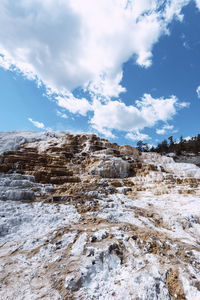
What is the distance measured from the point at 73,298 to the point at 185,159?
171 feet

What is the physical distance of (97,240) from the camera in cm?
652

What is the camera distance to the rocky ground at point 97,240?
437 centimetres

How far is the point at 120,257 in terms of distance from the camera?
561 centimetres

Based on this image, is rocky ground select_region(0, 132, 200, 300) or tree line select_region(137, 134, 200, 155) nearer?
rocky ground select_region(0, 132, 200, 300)

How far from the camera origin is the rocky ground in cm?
437

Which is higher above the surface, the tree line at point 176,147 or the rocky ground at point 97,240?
the tree line at point 176,147

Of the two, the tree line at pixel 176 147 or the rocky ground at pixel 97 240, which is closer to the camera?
the rocky ground at pixel 97 240

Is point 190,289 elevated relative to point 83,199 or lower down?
lower down

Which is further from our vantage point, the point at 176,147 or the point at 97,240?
the point at 176,147

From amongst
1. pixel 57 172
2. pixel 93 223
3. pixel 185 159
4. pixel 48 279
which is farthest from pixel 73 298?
pixel 185 159

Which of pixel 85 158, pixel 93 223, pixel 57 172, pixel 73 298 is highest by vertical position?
pixel 85 158

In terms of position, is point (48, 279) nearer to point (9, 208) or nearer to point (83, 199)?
point (9, 208)

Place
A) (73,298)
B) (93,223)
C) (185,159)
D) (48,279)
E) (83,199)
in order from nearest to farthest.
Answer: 1. (73,298)
2. (48,279)
3. (93,223)
4. (83,199)
5. (185,159)

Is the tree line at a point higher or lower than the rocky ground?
Answer: higher
